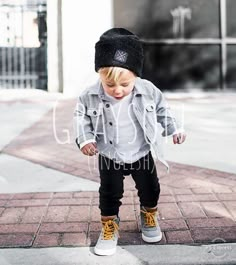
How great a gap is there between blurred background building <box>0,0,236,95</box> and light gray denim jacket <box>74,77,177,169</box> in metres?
8.08

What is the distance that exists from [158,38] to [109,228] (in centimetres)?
842

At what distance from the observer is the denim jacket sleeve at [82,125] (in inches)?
116

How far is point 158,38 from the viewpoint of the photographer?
1107 centimetres

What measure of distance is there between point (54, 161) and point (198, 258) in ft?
8.64

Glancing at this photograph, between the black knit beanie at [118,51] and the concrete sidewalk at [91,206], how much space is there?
1082mm

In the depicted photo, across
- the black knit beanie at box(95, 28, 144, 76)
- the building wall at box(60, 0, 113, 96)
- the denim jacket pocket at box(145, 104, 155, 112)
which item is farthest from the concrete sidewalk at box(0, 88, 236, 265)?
the building wall at box(60, 0, 113, 96)

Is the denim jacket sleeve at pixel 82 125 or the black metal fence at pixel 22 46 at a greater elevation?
the black metal fence at pixel 22 46

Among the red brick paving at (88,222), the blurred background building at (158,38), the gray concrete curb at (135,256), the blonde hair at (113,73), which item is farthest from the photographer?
the blurred background building at (158,38)

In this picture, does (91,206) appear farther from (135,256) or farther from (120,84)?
(120,84)

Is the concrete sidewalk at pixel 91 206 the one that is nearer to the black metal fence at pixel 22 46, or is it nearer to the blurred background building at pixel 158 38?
the blurred background building at pixel 158 38

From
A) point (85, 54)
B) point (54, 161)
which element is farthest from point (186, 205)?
point (85, 54)

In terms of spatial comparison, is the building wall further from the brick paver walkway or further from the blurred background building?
the brick paver walkway

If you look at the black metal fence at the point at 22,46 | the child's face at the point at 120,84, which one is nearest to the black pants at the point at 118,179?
the child's face at the point at 120,84

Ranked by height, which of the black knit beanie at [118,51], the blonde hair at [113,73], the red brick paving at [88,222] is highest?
the black knit beanie at [118,51]
